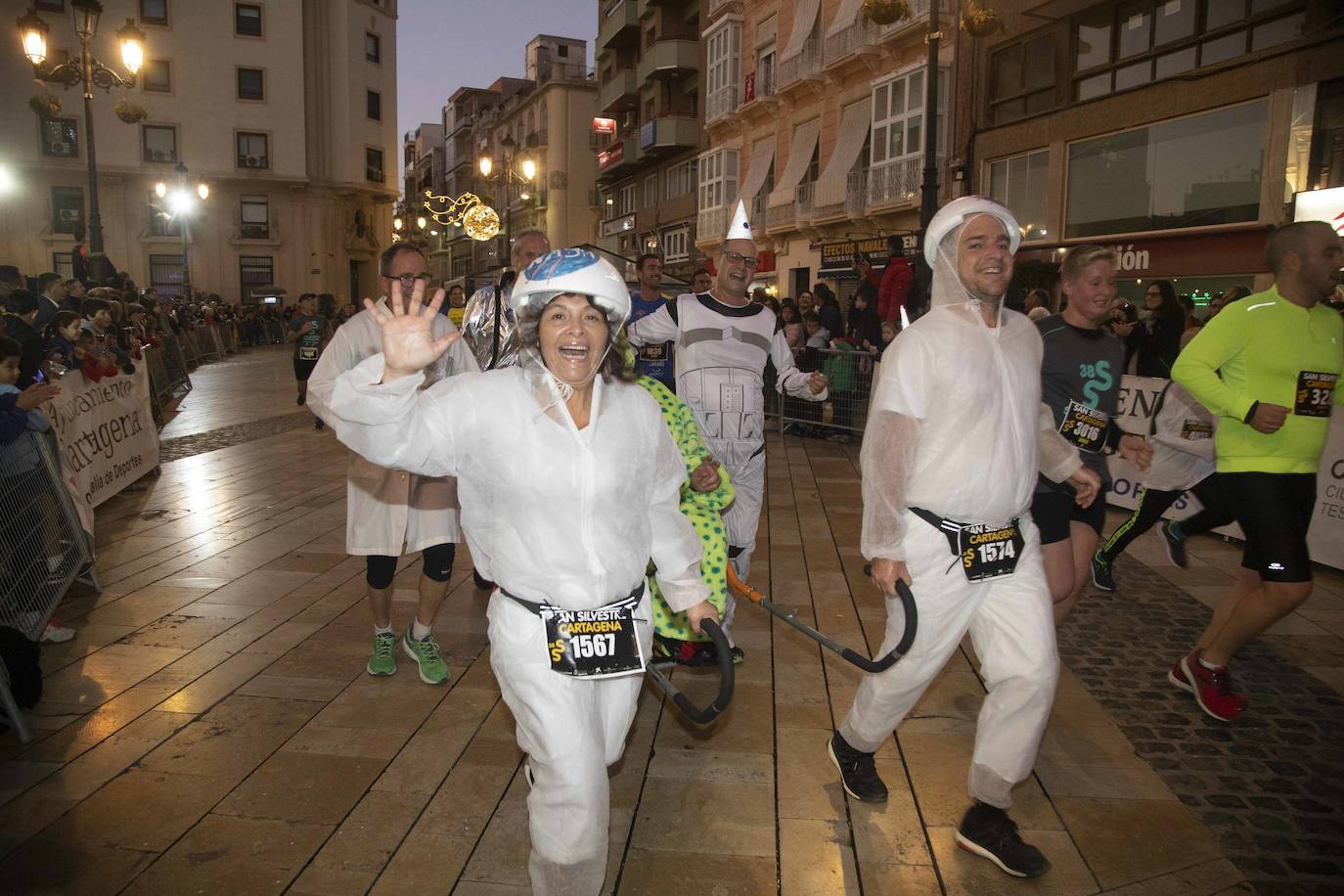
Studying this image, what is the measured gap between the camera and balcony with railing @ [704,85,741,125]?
1266 inches

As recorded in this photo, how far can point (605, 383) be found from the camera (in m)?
2.70

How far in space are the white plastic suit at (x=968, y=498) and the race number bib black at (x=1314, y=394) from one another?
170cm

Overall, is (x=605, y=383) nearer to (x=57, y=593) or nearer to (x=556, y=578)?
(x=556, y=578)

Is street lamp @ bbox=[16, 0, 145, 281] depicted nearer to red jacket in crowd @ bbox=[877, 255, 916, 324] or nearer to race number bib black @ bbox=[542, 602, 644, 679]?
red jacket in crowd @ bbox=[877, 255, 916, 324]

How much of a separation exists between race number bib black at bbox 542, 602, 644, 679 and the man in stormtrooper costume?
95.5 inches

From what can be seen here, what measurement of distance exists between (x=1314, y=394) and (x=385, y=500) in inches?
169

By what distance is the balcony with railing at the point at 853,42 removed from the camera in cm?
2372

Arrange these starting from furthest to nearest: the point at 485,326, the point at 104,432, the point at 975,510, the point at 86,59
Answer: the point at 86,59, the point at 104,432, the point at 485,326, the point at 975,510

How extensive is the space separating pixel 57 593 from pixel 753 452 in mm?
4180

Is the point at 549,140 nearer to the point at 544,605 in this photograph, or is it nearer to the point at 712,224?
A: the point at 712,224

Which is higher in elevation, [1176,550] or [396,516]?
[396,516]

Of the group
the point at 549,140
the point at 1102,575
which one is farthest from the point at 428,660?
the point at 549,140

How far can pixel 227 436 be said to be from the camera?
1282 cm

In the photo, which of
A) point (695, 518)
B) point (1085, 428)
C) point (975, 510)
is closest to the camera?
point (975, 510)
